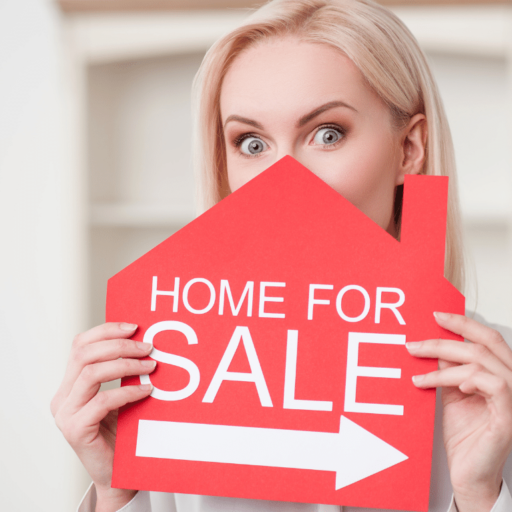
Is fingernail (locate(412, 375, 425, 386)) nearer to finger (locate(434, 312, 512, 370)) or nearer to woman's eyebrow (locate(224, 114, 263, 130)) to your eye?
finger (locate(434, 312, 512, 370))

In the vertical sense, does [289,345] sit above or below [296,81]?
below

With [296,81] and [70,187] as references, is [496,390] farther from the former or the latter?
[70,187]

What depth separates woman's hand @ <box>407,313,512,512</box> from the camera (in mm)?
785

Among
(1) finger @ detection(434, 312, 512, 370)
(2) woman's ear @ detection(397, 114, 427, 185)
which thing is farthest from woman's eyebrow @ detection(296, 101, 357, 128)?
(1) finger @ detection(434, 312, 512, 370)

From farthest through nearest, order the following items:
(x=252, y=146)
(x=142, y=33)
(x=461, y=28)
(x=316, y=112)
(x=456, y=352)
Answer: (x=142, y=33) < (x=461, y=28) < (x=252, y=146) < (x=316, y=112) < (x=456, y=352)

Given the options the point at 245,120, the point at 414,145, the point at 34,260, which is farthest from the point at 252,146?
the point at 34,260

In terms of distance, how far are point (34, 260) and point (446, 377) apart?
1824 millimetres

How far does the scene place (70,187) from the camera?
2.09 m

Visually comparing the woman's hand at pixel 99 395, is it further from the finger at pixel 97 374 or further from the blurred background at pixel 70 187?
the blurred background at pixel 70 187

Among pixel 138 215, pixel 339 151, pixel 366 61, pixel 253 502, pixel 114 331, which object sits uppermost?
pixel 138 215

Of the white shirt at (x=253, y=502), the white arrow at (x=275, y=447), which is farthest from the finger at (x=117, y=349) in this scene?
the white shirt at (x=253, y=502)

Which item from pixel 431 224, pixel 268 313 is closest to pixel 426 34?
pixel 431 224

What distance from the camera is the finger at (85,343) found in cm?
85

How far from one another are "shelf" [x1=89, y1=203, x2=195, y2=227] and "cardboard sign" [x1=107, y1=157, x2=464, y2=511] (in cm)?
130
